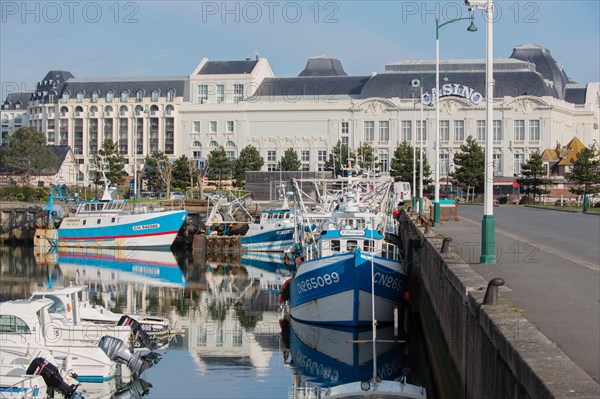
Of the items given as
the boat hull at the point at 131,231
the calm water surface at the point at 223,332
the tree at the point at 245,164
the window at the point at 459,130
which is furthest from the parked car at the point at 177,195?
the window at the point at 459,130

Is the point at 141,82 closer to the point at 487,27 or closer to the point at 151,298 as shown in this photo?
the point at 151,298

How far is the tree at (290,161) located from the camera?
490 ft

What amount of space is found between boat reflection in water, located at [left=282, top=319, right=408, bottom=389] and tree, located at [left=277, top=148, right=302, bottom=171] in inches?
4273

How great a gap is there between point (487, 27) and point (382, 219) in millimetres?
20487

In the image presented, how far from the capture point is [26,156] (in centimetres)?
14750

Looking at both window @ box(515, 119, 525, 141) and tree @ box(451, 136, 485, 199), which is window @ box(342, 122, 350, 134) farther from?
tree @ box(451, 136, 485, 199)

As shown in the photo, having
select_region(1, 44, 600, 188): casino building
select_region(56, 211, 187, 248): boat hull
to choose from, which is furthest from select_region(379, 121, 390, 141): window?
select_region(56, 211, 187, 248): boat hull

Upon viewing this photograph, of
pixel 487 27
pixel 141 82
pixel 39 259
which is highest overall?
pixel 141 82

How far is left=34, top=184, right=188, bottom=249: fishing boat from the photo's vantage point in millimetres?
87375

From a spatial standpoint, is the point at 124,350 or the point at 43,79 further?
the point at 43,79

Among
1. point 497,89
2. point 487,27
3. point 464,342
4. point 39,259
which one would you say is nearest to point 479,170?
point 497,89

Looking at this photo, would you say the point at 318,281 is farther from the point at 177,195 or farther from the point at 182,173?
the point at 182,173

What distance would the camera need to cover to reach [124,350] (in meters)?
30.3

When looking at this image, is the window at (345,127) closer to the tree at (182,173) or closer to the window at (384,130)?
the window at (384,130)
